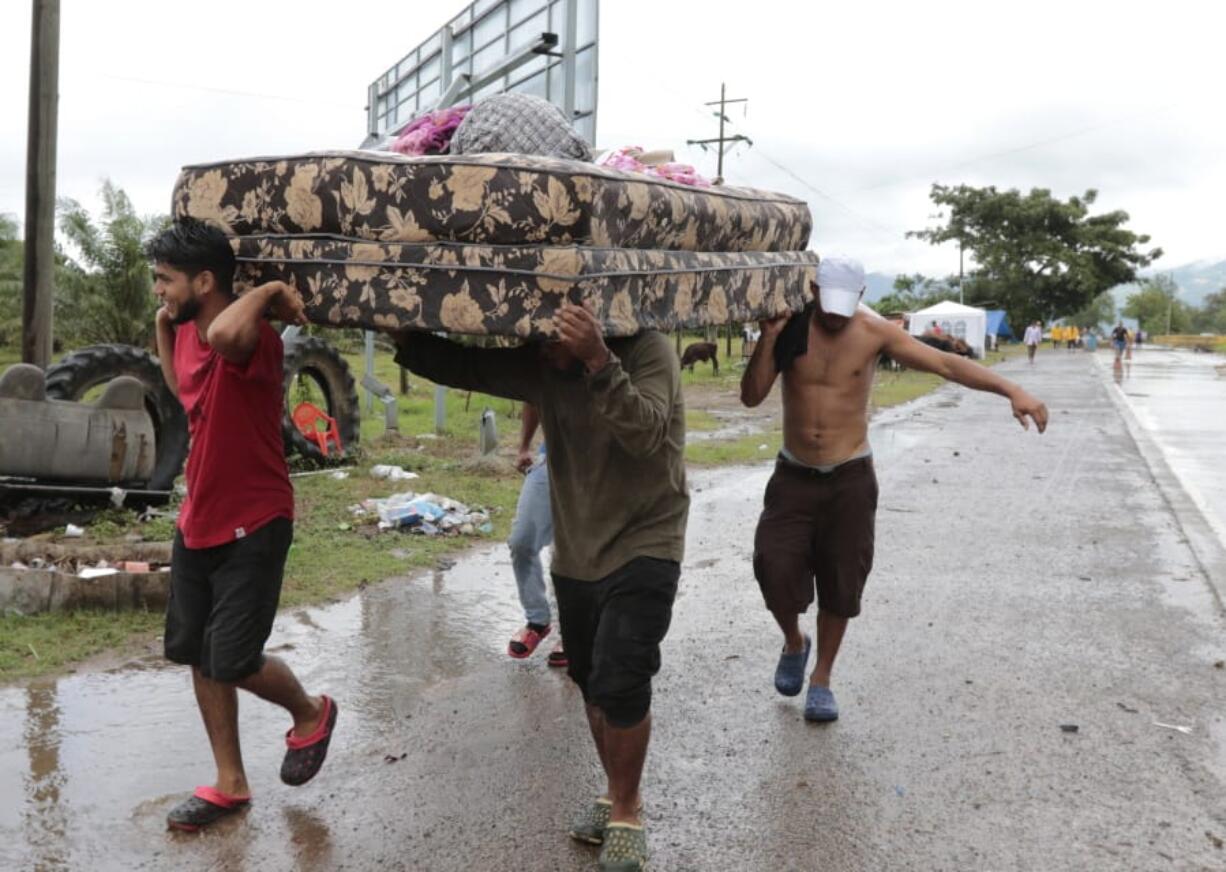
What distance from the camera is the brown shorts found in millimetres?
4516

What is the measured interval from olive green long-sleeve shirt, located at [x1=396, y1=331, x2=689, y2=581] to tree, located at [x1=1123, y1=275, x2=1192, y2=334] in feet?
455

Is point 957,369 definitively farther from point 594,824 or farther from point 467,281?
point 467,281

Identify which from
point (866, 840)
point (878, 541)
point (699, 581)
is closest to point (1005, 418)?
point (878, 541)

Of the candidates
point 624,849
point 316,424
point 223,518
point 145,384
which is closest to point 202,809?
point 223,518

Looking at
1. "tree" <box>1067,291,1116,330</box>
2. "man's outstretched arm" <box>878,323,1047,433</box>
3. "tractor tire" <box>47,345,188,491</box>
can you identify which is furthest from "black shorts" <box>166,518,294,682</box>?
"tree" <box>1067,291,1116,330</box>

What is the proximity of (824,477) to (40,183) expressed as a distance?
7342 millimetres

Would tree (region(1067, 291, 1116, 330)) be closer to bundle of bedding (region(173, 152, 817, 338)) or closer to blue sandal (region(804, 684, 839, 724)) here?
blue sandal (region(804, 684, 839, 724))

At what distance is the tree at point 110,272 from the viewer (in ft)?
56.4

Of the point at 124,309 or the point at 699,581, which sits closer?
the point at 699,581

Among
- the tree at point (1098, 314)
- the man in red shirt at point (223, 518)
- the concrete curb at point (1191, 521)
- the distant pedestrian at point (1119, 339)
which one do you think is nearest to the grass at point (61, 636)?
the man in red shirt at point (223, 518)

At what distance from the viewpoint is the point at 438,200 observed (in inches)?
104

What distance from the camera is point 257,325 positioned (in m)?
3.06

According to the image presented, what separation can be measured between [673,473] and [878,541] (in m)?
5.25

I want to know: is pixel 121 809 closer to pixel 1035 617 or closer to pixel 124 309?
pixel 1035 617
